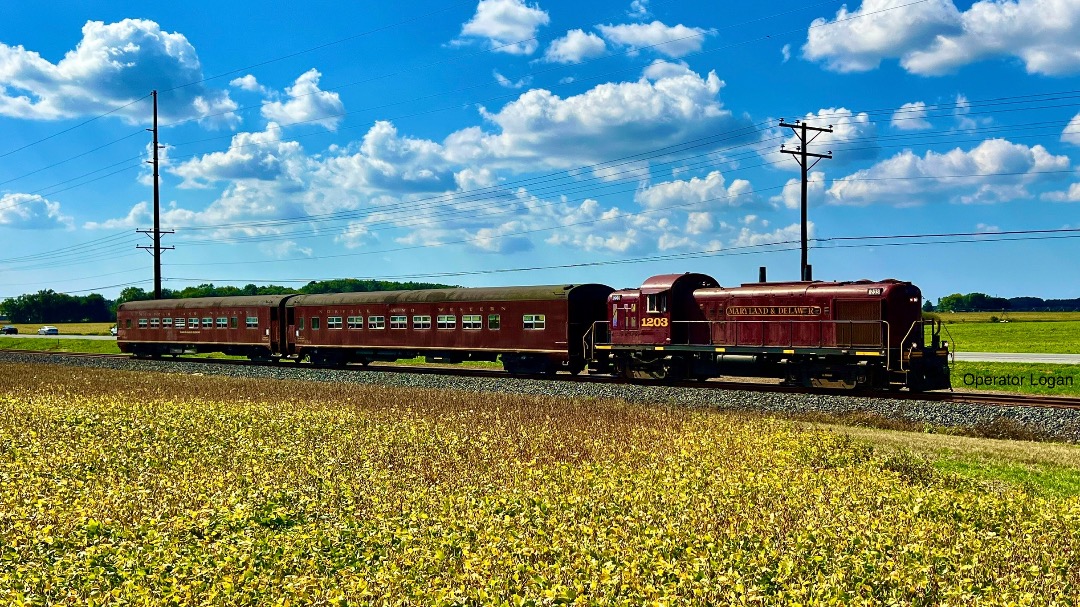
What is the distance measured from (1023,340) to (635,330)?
4141cm

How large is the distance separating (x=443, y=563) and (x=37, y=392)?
2228 cm

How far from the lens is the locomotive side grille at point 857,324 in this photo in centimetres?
2383

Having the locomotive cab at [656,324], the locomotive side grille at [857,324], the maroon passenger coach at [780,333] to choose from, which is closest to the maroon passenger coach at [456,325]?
the maroon passenger coach at [780,333]

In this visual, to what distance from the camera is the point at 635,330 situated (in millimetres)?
28422

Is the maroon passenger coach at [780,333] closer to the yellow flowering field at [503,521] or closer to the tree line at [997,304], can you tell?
the yellow flowering field at [503,521]

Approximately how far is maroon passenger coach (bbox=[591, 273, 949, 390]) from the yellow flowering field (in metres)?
8.57

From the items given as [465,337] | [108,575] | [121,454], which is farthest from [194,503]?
[465,337]

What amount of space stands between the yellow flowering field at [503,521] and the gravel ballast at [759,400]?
5059mm

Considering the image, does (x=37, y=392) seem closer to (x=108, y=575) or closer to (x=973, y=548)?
(x=108, y=575)

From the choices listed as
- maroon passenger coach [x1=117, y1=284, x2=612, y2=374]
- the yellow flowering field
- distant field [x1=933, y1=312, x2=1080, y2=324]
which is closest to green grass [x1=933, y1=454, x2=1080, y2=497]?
the yellow flowering field

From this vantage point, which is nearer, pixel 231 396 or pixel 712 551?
pixel 712 551

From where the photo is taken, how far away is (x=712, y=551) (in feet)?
25.7

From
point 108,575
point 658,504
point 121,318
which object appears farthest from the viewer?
point 121,318

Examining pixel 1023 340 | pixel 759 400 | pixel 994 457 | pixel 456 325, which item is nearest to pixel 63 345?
pixel 456 325
